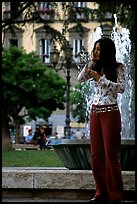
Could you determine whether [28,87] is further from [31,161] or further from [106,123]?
[106,123]

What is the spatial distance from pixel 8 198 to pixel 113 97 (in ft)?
6.74

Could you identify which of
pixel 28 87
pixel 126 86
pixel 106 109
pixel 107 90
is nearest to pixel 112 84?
pixel 107 90

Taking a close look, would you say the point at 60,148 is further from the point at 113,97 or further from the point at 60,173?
the point at 113,97

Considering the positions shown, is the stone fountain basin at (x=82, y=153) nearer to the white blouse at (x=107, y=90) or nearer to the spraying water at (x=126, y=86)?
the white blouse at (x=107, y=90)

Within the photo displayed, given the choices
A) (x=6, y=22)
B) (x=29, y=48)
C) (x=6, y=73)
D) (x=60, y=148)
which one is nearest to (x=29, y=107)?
(x=6, y=73)

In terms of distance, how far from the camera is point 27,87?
41844mm

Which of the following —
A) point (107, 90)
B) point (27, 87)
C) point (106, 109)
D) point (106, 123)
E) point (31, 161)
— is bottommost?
point (31, 161)

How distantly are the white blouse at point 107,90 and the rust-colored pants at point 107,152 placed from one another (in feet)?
0.40

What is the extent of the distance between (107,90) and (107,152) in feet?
1.85

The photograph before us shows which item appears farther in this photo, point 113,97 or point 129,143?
point 129,143

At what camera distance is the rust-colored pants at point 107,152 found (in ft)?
17.4

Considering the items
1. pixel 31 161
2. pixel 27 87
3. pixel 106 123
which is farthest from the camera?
pixel 27 87

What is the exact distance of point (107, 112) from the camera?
17.5ft

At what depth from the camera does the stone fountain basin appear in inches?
271
